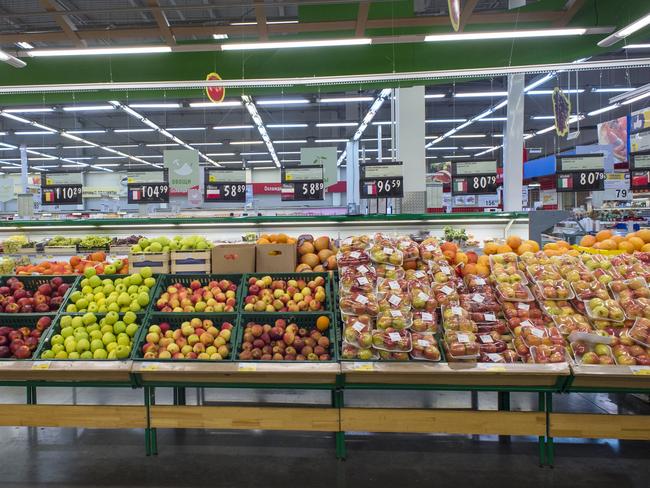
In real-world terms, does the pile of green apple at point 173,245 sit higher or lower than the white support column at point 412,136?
lower

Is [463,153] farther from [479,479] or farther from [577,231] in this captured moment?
[479,479]

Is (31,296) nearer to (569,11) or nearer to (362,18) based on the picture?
(362,18)

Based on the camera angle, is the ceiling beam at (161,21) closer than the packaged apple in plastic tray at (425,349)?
No

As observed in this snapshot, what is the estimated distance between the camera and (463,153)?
98.8ft

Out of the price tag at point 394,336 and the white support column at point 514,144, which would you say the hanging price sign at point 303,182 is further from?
the price tag at point 394,336

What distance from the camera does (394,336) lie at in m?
3.05

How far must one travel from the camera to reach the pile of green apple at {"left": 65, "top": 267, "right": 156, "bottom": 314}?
11.5 ft

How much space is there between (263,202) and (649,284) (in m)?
24.3

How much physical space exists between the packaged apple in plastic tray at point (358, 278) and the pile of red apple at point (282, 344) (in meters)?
0.42

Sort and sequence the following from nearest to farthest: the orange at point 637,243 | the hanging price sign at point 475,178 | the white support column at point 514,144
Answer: the orange at point 637,243
the hanging price sign at point 475,178
the white support column at point 514,144

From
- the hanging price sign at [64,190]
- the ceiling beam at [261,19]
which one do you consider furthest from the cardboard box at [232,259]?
the hanging price sign at [64,190]

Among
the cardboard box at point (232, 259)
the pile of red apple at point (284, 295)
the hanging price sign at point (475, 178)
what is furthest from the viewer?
the hanging price sign at point (475, 178)

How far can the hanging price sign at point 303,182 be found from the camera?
26.8ft

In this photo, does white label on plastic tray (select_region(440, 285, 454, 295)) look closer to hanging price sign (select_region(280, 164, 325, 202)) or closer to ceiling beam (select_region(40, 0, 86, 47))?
hanging price sign (select_region(280, 164, 325, 202))
